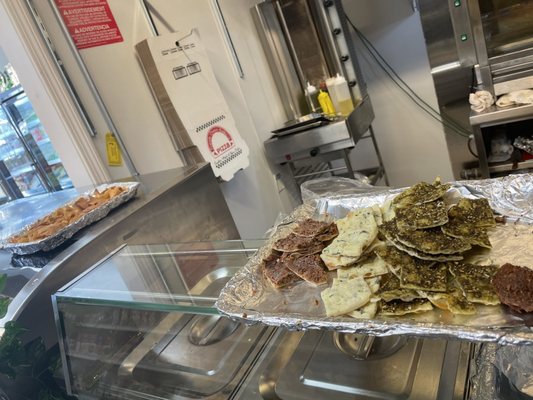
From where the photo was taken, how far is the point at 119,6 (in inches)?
80.0

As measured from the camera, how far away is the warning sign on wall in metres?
1.81

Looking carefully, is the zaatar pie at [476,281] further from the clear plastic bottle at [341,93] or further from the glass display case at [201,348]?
the clear plastic bottle at [341,93]

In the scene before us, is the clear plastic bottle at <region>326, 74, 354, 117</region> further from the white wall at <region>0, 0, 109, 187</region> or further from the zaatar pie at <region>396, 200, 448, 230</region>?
the zaatar pie at <region>396, 200, 448, 230</region>

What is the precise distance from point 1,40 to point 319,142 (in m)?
1.79

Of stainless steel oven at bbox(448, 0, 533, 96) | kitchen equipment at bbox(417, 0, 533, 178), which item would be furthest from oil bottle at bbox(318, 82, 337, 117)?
stainless steel oven at bbox(448, 0, 533, 96)

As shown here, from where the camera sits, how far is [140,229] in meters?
1.47

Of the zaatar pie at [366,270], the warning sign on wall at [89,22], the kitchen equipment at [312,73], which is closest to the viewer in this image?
the zaatar pie at [366,270]

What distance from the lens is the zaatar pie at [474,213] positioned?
877 millimetres

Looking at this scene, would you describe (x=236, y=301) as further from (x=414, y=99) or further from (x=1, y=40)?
(x=414, y=99)

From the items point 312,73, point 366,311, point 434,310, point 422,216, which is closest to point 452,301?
point 434,310

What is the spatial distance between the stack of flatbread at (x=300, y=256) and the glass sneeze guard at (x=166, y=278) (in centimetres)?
6

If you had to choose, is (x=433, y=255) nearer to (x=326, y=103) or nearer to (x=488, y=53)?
(x=488, y=53)

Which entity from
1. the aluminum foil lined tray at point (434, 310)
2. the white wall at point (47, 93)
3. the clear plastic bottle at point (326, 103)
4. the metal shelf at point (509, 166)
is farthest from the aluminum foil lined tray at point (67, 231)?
the metal shelf at point (509, 166)

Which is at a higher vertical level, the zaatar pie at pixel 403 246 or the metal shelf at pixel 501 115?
the zaatar pie at pixel 403 246
